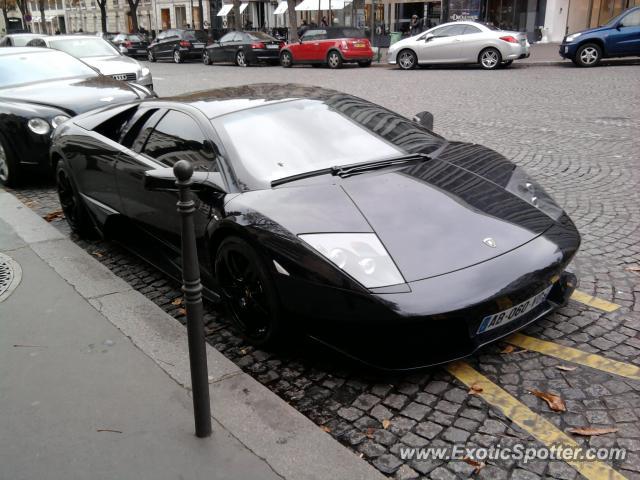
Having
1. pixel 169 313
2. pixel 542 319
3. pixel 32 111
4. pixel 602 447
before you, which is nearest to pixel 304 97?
pixel 169 313

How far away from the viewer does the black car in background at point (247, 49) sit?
24891 mm

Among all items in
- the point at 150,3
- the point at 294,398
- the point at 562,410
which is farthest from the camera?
the point at 150,3

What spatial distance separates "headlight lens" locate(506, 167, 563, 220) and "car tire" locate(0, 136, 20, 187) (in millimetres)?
5626

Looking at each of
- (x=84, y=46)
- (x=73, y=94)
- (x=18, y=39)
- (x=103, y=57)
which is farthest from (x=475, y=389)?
(x=18, y=39)

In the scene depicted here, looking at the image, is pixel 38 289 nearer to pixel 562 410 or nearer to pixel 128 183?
pixel 128 183

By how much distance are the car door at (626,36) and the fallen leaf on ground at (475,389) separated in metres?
16.8

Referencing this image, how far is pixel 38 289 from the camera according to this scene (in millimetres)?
4359

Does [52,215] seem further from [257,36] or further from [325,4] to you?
[325,4]

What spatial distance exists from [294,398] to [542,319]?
1.53 meters

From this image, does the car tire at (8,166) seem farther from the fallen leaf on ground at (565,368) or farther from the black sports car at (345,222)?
the fallen leaf on ground at (565,368)

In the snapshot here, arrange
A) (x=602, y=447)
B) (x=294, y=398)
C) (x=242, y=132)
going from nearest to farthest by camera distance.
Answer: (x=602, y=447) → (x=294, y=398) → (x=242, y=132)

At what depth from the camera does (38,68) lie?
8711mm

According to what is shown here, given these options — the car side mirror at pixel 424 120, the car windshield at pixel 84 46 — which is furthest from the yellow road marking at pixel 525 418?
the car windshield at pixel 84 46

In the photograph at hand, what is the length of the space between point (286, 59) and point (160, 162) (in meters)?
20.5
